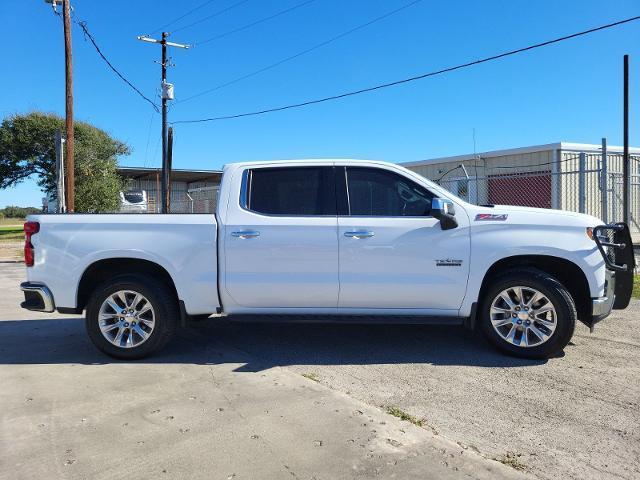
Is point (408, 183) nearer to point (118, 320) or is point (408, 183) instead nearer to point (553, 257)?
point (553, 257)

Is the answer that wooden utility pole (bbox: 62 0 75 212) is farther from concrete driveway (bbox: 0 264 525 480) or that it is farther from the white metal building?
concrete driveway (bbox: 0 264 525 480)

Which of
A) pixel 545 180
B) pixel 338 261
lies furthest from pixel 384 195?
pixel 545 180

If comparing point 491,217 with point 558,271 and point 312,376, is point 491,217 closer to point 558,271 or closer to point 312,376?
point 558,271

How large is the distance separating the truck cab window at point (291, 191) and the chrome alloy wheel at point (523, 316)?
72.6 inches

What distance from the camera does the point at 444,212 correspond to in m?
4.94

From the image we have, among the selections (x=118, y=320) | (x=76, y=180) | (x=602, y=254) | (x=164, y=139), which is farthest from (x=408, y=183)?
(x=76, y=180)

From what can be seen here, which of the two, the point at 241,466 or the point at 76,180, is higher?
the point at 76,180

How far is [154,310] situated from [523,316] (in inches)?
140

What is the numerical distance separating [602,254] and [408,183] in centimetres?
194

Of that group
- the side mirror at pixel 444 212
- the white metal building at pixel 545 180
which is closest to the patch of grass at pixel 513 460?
the side mirror at pixel 444 212

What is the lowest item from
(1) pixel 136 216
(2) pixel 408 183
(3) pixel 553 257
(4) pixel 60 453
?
(4) pixel 60 453

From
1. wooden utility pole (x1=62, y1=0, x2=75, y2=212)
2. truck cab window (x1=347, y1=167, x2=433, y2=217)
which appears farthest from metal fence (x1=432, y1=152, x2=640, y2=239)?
wooden utility pole (x1=62, y1=0, x2=75, y2=212)

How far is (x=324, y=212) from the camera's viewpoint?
17.6 ft

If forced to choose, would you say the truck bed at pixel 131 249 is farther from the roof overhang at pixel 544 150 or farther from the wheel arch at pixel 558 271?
the roof overhang at pixel 544 150
